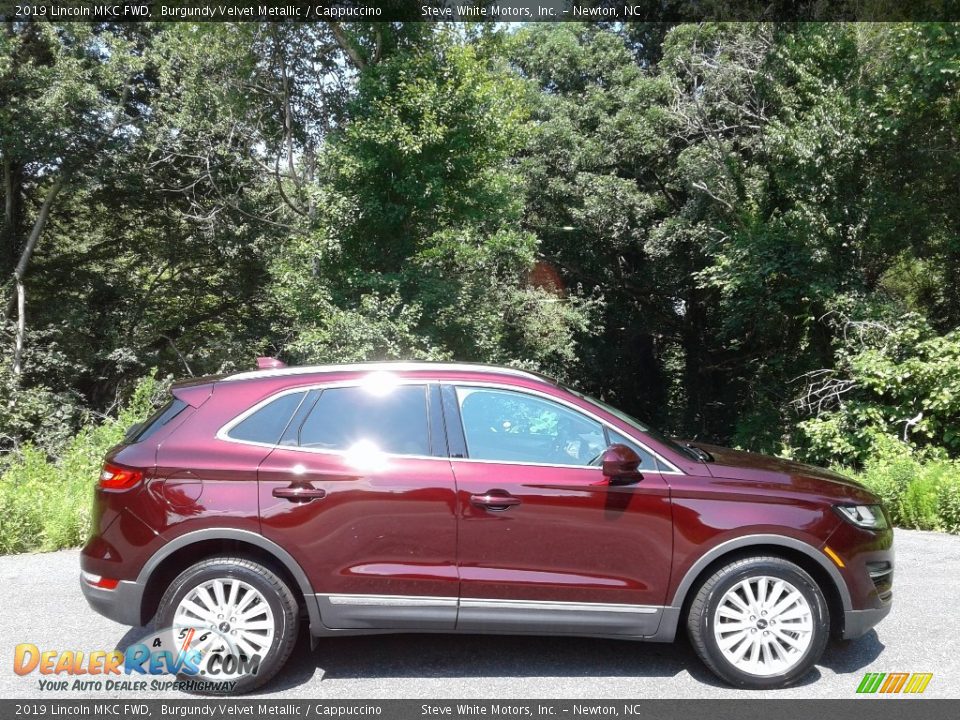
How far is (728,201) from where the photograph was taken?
17906 mm

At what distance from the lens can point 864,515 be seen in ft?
13.9

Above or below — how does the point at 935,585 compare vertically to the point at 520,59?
below

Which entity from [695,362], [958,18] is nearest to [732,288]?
[958,18]

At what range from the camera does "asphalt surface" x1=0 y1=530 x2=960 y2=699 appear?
13.3 ft

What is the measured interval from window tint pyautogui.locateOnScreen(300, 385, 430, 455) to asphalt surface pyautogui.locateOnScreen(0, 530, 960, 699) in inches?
49.6

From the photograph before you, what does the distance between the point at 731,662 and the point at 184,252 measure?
70.1ft

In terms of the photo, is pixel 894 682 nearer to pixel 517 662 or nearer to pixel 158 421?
pixel 517 662

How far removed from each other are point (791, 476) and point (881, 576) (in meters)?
0.69

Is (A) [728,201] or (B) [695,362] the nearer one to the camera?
(A) [728,201]

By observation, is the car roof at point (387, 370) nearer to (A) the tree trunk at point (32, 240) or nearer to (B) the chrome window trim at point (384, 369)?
(B) the chrome window trim at point (384, 369)

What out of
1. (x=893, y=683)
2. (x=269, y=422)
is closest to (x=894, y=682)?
(x=893, y=683)

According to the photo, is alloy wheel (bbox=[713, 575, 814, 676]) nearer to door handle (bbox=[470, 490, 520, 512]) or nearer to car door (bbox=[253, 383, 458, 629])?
door handle (bbox=[470, 490, 520, 512])
